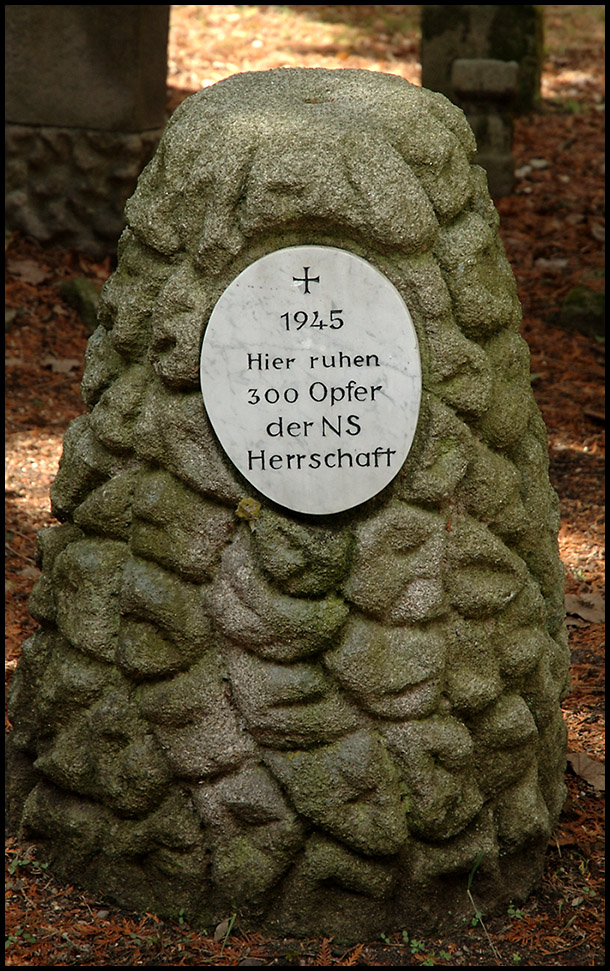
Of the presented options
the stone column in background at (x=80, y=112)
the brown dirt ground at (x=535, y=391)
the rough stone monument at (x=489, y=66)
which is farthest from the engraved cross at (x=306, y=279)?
the rough stone monument at (x=489, y=66)

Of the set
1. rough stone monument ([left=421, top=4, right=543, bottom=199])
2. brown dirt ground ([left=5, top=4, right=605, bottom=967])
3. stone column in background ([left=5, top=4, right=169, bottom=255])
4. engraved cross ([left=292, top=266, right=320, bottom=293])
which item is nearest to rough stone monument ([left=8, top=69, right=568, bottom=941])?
engraved cross ([left=292, top=266, right=320, bottom=293])

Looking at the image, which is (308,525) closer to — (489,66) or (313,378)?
(313,378)

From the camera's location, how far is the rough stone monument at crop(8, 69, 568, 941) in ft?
8.38

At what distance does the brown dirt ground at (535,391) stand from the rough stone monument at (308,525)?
0.40 feet

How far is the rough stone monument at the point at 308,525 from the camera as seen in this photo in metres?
2.55

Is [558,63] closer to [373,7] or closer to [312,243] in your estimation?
[373,7]

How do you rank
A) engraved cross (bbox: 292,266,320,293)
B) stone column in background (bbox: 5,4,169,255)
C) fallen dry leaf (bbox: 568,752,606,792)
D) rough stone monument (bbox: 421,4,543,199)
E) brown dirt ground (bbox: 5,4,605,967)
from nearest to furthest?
engraved cross (bbox: 292,266,320,293), brown dirt ground (bbox: 5,4,605,967), fallen dry leaf (bbox: 568,752,606,792), stone column in background (bbox: 5,4,169,255), rough stone monument (bbox: 421,4,543,199)

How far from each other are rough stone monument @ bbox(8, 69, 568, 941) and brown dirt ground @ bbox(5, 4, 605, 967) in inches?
4.8

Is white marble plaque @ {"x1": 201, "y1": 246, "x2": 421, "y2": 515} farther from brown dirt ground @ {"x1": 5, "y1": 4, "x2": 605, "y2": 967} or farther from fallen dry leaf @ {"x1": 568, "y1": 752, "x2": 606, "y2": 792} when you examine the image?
fallen dry leaf @ {"x1": 568, "y1": 752, "x2": 606, "y2": 792}

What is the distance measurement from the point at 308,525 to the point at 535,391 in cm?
368

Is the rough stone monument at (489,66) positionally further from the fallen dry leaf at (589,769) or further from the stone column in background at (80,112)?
the fallen dry leaf at (589,769)

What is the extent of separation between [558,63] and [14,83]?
5588 millimetres

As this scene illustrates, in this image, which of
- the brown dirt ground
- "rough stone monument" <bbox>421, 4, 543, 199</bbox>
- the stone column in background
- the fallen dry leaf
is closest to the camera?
the brown dirt ground

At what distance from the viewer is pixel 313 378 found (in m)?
2.61
